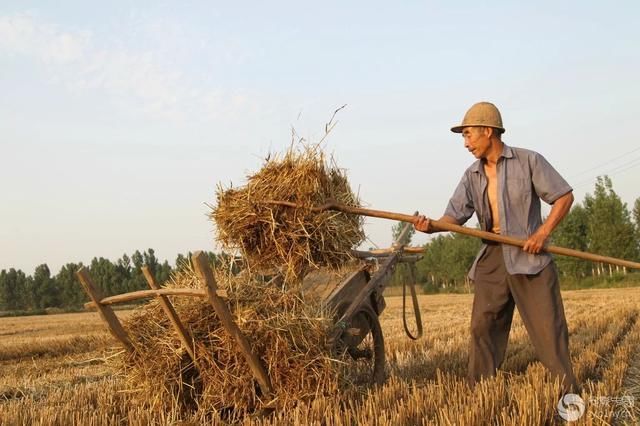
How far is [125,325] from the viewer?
401 centimetres

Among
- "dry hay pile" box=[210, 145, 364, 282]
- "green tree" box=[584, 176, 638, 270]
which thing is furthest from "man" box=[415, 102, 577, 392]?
"green tree" box=[584, 176, 638, 270]

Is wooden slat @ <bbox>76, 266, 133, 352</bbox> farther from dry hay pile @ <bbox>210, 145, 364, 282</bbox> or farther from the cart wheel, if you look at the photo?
the cart wheel

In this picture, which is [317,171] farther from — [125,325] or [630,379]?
[630,379]

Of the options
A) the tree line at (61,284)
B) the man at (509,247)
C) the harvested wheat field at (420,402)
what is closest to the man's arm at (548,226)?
the man at (509,247)

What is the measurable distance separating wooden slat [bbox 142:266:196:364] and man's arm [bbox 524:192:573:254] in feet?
7.53

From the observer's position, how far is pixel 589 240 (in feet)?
141

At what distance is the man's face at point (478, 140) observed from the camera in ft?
13.7

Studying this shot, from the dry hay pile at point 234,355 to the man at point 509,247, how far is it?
118 centimetres

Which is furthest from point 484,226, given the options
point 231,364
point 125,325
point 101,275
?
point 101,275

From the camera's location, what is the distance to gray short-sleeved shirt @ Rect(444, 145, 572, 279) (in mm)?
4000
